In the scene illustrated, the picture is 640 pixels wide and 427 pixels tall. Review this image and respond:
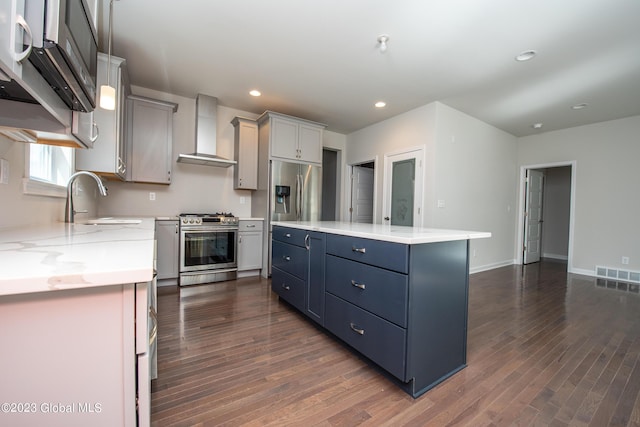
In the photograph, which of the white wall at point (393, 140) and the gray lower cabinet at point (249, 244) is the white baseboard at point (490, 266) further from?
the gray lower cabinet at point (249, 244)

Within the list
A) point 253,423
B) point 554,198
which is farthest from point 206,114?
point 554,198

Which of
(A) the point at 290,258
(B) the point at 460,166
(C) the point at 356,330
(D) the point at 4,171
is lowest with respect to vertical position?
(C) the point at 356,330

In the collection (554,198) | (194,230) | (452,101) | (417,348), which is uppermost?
(452,101)

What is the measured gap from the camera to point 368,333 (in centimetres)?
170

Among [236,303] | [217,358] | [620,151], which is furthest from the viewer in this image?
[620,151]

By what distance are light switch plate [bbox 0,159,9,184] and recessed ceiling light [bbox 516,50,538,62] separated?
13.3 ft

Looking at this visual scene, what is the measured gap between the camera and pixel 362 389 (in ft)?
5.09

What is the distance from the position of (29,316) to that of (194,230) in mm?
3079

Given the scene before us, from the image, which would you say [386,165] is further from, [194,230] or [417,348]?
[417,348]

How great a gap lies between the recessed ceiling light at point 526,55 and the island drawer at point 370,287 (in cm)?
276

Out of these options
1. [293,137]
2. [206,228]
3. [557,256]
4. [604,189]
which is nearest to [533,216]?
[604,189]

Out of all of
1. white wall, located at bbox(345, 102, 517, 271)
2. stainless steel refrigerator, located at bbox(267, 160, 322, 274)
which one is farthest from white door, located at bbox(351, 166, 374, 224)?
stainless steel refrigerator, located at bbox(267, 160, 322, 274)

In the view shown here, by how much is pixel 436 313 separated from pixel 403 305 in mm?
295

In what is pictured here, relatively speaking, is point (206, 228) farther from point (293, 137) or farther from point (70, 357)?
point (70, 357)
